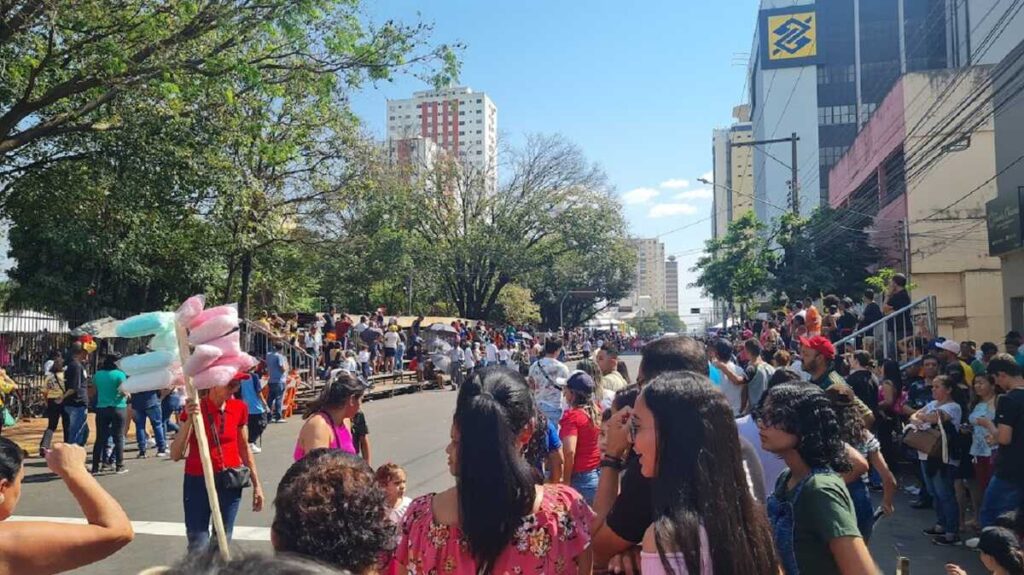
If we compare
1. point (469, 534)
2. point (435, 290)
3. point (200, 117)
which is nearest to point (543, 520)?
point (469, 534)

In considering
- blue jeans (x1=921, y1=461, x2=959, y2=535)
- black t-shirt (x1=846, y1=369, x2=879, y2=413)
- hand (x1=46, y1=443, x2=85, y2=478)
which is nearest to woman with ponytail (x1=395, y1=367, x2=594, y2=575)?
hand (x1=46, y1=443, x2=85, y2=478)

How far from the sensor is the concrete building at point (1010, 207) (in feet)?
49.0

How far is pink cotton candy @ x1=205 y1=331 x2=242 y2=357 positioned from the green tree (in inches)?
1021

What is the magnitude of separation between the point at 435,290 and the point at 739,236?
68.8 ft

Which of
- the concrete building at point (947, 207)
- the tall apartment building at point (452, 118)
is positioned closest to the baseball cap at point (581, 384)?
the concrete building at point (947, 207)

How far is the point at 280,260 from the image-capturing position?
25.1 meters

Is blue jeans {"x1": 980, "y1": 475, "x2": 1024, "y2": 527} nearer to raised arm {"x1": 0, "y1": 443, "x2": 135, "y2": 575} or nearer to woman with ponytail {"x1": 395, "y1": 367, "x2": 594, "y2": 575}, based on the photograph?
woman with ponytail {"x1": 395, "y1": 367, "x2": 594, "y2": 575}

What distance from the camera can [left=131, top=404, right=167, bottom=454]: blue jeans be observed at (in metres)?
11.2

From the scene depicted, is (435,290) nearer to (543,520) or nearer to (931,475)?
(931,475)

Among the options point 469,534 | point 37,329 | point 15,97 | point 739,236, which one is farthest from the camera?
point 739,236

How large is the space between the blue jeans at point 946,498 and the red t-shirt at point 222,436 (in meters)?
6.18

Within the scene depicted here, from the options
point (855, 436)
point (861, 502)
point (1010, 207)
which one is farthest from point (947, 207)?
point (855, 436)

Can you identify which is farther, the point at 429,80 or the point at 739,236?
the point at 739,236

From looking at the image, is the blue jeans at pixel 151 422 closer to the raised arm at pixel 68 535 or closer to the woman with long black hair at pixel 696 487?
the raised arm at pixel 68 535
